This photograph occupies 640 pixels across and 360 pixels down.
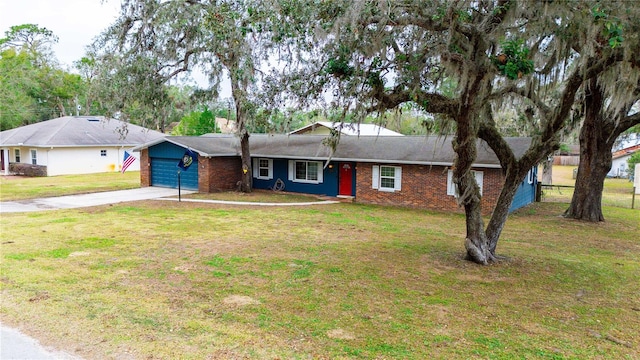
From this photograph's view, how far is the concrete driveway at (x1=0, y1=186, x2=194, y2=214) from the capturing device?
15594 mm

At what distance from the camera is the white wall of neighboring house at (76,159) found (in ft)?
89.1

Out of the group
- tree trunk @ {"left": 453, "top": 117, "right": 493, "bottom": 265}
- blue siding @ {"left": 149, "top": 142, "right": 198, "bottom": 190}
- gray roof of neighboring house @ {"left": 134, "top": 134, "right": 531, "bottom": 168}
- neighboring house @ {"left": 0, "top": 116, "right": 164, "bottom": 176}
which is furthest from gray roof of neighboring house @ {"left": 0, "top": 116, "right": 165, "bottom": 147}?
tree trunk @ {"left": 453, "top": 117, "right": 493, "bottom": 265}

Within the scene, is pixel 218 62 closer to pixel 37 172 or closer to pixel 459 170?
pixel 459 170

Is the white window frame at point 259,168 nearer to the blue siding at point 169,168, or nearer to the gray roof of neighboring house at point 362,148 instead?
the gray roof of neighboring house at point 362,148

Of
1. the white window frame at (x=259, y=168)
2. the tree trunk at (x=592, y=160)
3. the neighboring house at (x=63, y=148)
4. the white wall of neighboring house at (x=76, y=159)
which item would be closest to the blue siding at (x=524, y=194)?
the tree trunk at (x=592, y=160)

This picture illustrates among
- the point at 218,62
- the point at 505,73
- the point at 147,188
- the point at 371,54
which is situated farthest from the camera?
the point at 147,188

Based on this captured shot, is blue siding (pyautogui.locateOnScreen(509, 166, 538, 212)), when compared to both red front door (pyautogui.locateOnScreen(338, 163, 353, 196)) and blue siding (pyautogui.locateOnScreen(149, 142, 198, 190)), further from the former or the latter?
blue siding (pyautogui.locateOnScreen(149, 142, 198, 190))

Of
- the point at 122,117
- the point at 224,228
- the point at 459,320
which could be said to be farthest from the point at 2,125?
the point at 459,320

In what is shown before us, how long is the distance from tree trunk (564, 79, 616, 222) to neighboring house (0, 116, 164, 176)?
23629 millimetres

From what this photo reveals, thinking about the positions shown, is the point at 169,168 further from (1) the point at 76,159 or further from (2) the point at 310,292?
(2) the point at 310,292

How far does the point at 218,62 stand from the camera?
49.0ft

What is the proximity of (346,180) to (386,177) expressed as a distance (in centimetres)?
207

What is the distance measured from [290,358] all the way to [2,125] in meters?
43.6

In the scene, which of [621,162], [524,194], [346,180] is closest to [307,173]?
[346,180]
